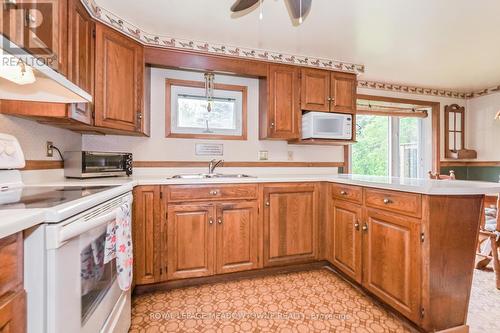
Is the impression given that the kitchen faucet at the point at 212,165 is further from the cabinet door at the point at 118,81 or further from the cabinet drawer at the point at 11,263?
the cabinet drawer at the point at 11,263

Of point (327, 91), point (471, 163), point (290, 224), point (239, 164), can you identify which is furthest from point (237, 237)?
point (471, 163)

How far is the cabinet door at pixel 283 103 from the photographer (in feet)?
8.33

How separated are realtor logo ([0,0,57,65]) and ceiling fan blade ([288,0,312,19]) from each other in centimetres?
134

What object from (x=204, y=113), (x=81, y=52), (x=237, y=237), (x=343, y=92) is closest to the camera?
(x=81, y=52)

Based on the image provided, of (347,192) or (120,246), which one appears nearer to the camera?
(120,246)

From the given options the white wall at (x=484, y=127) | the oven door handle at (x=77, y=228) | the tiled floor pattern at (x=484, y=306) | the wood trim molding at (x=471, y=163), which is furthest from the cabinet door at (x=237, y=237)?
the white wall at (x=484, y=127)

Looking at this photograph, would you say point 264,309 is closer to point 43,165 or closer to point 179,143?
point 179,143

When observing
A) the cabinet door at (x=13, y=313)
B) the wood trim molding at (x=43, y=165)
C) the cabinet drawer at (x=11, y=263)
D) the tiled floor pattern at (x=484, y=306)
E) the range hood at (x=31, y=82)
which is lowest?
the tiled floor pattern at (x=484, y=306)

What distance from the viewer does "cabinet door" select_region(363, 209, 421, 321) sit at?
1.43m

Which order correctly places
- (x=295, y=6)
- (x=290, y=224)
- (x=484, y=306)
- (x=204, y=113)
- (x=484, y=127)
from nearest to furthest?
(x=295, y=6) < (x=484, y=306) < (x=290, y=224) < (x=204, y=113) < (x=484, y=127)

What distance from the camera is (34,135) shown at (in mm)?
1562

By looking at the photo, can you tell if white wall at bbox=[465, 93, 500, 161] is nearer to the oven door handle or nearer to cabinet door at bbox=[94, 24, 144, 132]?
cabinet door at bbox=[94, 24, 144, 132]

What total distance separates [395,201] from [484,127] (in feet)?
12.3

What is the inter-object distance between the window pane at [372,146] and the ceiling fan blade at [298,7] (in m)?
2.72
